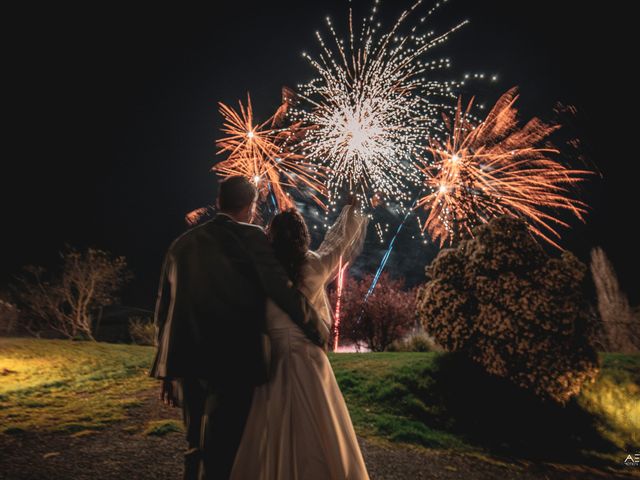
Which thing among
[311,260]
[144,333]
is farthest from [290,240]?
[144,333]

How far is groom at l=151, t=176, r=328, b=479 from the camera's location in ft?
7.41

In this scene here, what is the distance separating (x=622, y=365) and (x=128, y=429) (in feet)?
34.6

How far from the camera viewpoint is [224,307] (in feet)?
7.58

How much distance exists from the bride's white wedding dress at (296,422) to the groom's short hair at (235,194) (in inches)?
28.0

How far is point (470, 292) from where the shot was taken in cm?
852

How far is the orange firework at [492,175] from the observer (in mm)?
9742

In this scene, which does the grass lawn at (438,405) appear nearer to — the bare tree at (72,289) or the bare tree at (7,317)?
the bare tree at (72,289)

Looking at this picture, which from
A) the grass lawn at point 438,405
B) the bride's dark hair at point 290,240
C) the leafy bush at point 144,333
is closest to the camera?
the bride's dark hair at point 290,240

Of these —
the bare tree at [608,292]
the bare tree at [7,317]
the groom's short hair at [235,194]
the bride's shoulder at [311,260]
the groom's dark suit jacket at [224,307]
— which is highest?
the bare tree at [608,292]

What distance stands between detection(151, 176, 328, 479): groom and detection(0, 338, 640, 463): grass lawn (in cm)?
423
